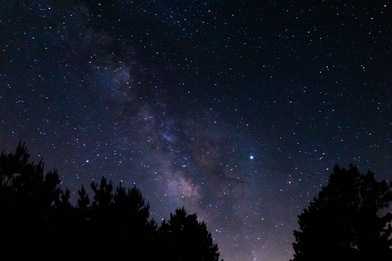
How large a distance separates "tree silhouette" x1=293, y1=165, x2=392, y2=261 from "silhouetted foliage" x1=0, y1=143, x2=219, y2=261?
37.2ft

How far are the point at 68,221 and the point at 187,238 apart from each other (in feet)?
38.4

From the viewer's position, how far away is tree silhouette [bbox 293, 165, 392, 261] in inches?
482

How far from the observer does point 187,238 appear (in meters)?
19.2

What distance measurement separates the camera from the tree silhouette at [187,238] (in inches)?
698

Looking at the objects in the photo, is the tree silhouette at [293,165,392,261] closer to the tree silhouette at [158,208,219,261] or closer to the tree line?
the tree line

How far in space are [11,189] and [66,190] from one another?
2.43 metres

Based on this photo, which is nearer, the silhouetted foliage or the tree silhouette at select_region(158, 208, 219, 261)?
the silhouetted foliage

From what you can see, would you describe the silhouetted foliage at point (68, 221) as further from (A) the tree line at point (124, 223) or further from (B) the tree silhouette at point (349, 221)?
(B) the tree silhouette at point (349, 221)

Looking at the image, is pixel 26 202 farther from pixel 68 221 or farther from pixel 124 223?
pixel 124 223

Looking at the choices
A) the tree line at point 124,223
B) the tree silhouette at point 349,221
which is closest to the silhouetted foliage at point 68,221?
the tree line at point 124,223

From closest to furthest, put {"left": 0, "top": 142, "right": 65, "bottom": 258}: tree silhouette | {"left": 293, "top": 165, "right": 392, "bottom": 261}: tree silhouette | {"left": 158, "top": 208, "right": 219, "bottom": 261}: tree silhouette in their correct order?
{"left": 0, "top": 142, "right": 65, "bottom": 258}: tree silhouette
{"left": 293, "top": 165, "right": 392, "bottom": 261}: tree silhouette
{"left": 158, "top": 208, "right": 219, "bottom": 261}: tree silhouette

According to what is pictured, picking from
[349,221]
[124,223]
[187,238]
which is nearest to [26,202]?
[124,223]

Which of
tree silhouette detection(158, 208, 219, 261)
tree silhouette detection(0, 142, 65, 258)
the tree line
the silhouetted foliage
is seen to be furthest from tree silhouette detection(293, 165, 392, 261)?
tree silhouette detection(0, 142, 65, 258)

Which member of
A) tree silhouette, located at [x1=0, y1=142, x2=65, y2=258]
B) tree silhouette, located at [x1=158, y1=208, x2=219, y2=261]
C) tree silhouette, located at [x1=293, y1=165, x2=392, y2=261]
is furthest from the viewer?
tree silhouette, located at [x1=158, y1=208, x2=219, y2=261]
